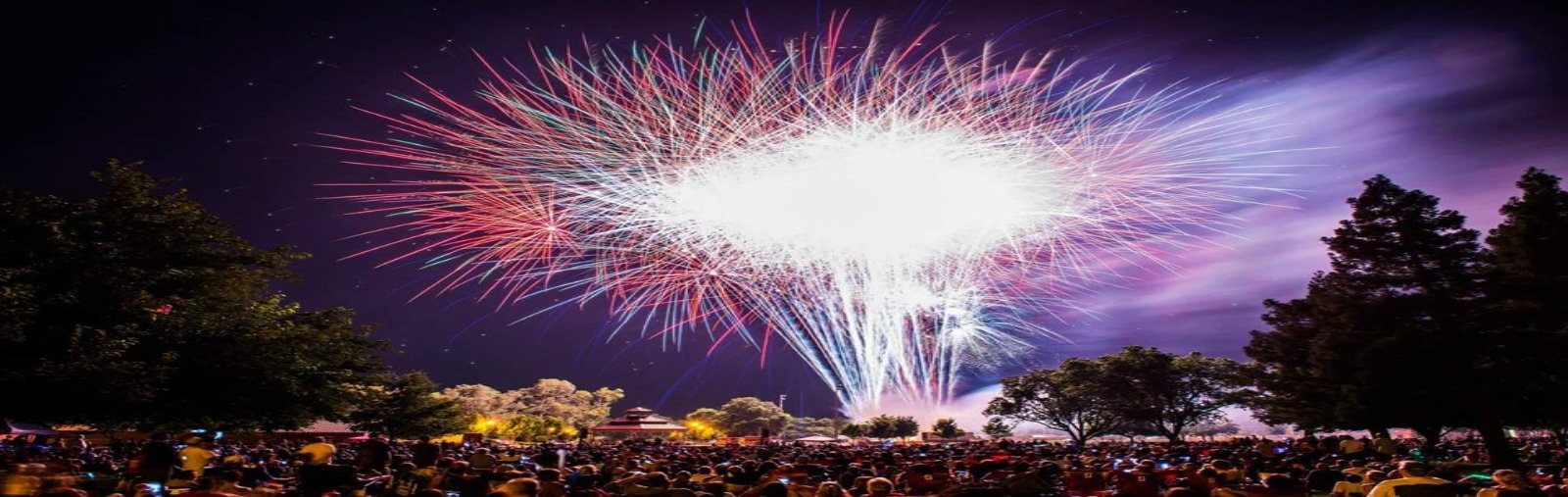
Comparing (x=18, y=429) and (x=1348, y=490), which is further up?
(x=1348, y=490)

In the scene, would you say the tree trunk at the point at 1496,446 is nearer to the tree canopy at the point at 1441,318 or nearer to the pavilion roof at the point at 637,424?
the tree canopy at the point at 1441,318

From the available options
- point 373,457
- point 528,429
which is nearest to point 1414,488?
point 373,457

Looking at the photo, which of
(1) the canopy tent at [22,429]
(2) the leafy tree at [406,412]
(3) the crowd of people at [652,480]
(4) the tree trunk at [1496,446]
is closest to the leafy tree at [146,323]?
(3) the crowd of people at [652,480]

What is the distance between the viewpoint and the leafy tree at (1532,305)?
23297 mm

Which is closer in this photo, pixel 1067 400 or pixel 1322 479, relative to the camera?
pixel 1322 479

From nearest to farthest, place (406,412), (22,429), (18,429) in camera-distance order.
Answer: (406,412) → (18,429) → (22,429)

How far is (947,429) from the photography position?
329 ft

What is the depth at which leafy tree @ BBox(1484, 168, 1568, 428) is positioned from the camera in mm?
23297

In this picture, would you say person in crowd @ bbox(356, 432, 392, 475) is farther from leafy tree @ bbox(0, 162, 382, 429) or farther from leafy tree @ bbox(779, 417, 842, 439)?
leafy tree @ bbox(779, 417, 842, 439)

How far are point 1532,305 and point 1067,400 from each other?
49.1 m

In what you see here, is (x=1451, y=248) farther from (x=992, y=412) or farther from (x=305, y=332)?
(x=992, y=412)

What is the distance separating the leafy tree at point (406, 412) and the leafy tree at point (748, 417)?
226 feet

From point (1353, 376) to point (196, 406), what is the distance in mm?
41119

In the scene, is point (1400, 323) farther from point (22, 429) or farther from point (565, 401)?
point (565, 401)
